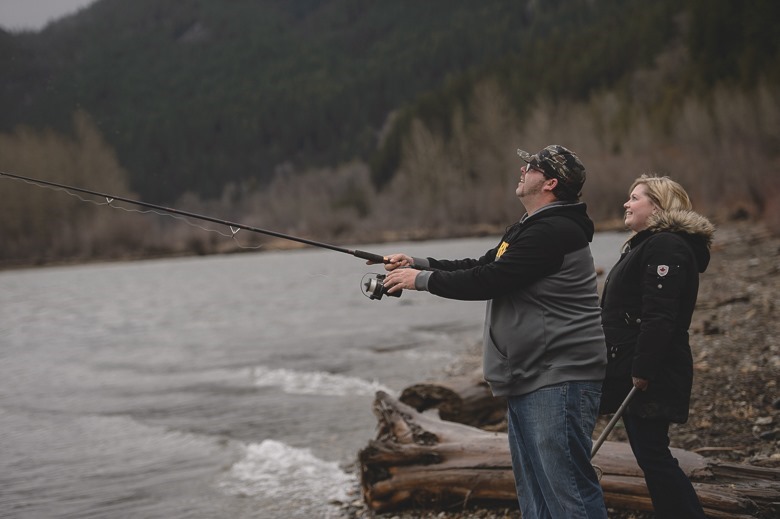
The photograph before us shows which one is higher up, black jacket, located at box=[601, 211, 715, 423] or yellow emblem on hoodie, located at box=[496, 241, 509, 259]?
yellow emblem on hoodie, located at box=[496, 241, 509, 259]

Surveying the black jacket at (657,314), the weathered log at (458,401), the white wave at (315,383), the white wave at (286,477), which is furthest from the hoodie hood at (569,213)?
the white wave at (315,383)

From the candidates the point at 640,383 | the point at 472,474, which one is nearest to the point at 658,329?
the point at 640,383

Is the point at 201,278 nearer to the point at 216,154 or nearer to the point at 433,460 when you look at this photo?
the point at 433,460

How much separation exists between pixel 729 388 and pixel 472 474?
363 cm

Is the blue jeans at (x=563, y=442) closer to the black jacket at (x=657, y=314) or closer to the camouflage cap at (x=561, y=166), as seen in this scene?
the black jacket at (x=657, y=314)

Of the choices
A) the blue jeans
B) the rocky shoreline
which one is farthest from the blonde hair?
the rocky shoreline

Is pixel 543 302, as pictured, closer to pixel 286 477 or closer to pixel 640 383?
pixel 640 383

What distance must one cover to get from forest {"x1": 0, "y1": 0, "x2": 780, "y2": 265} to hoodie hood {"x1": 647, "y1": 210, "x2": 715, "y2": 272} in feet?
14.9

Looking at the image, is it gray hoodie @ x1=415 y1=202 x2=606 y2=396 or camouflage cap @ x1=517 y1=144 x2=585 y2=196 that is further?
camouflage cap @ x1=517 y1=144 x2=585 y2=196

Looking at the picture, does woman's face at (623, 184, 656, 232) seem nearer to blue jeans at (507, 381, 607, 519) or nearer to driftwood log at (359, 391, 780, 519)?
blue jeans at (507, 381, 607, 519)

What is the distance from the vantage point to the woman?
393 centimetres

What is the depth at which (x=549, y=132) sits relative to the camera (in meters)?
89.0

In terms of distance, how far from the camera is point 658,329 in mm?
3885

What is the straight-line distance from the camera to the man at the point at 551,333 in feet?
11.7
